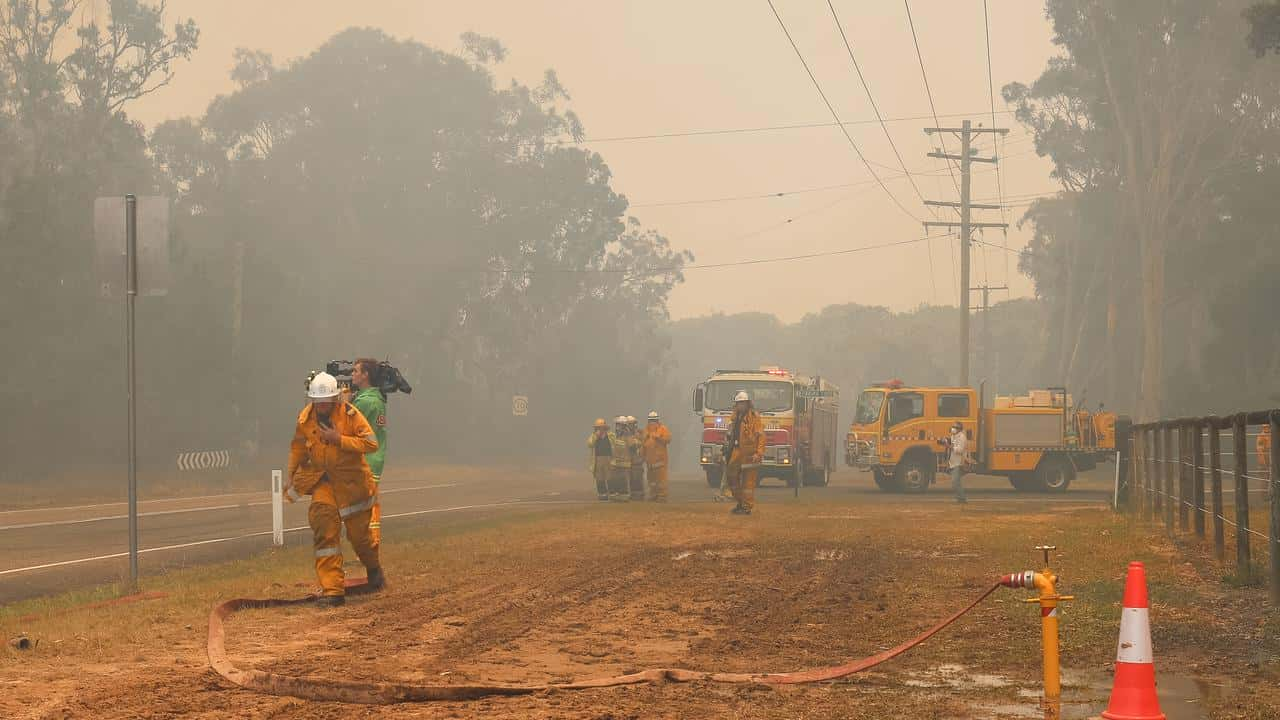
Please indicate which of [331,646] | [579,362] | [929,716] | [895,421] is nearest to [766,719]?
[929,716]

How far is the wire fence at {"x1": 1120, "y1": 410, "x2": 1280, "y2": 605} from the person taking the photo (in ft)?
38.0

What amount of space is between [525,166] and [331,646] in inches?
2602

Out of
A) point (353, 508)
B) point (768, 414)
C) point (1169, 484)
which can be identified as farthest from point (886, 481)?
point (353, 508)

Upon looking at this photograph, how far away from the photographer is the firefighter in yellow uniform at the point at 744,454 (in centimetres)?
2405

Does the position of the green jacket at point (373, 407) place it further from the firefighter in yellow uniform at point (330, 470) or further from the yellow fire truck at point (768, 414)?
the yellow fire truck at point (768, 414)

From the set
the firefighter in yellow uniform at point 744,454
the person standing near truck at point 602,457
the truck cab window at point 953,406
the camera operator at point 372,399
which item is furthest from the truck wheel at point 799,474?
the camera operator at point 372,399

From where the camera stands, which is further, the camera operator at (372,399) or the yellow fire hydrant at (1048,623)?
the camera operator at (372,399)

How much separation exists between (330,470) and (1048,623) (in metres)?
6.34

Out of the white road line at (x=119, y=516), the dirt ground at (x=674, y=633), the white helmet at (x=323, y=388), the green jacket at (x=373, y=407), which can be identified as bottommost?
the white road line at (x=119, y=516)

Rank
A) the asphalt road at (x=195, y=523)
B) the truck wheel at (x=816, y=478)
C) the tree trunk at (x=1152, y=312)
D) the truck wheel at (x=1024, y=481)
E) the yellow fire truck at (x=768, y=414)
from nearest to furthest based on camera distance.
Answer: the asphalt road at (x=195, y=523)
the truck wheel at (x=1024, y=481)
the yellow fire truck at (x=768, y=414)
the truck wheel at (x=816, y=478)
the tree trunk at (x=1152, y=312)

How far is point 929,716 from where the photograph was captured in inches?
285

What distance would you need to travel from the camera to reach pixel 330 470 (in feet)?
37.9

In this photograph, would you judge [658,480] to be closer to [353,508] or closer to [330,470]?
[353,508]

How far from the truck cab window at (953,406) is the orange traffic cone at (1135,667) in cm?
2991
